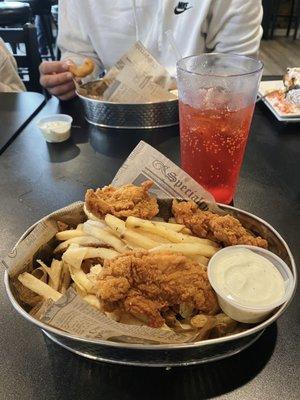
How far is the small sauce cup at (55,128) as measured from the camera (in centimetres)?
132

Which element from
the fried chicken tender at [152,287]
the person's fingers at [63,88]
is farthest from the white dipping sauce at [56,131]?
the fried chicken tender at [152,287]

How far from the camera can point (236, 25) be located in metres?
1.71

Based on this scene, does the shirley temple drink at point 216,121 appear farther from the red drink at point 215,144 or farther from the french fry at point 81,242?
the french fry at point 81,242

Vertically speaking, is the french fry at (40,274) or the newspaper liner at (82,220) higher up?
the newspaper liner at (82,220)

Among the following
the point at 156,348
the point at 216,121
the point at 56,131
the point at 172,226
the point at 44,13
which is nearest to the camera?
the point at 156,348

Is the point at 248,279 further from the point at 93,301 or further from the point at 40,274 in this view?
the point at 40,274

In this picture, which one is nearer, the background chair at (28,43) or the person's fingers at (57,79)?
the person's fingers at (57,79)

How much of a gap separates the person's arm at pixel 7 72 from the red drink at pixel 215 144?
1.24 m

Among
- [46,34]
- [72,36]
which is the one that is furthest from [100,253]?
[46,34]

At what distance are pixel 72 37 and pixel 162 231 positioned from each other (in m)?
1.48

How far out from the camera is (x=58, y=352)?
64 cm

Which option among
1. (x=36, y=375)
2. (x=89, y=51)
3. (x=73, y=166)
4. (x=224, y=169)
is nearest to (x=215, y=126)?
(x=224, y=169)

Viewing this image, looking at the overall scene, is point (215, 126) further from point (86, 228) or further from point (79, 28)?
point (79, 28)

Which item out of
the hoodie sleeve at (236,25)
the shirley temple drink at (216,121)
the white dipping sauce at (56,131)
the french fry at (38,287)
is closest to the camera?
the french fry at (38,287)
